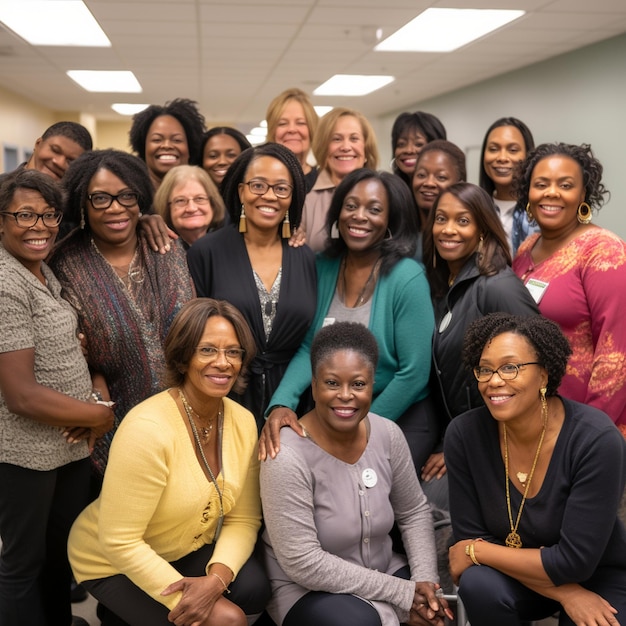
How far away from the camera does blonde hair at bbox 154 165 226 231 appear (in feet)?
10.7

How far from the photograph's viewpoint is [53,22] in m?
6.62

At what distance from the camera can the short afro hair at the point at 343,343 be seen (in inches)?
86.4

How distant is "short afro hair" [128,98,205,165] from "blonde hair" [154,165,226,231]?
45 centimetres

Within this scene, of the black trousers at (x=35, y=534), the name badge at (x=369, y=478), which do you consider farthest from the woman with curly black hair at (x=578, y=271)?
the black trousers at (x=35, y=534)

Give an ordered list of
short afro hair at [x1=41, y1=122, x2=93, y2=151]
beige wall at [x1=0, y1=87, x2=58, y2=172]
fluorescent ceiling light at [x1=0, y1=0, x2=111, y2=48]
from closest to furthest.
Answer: short afro hair at [x1=41, y1=122, x2=93, y2=151] < fluorescent ceiling light at [x1=0, y1=0, x2=111, y2=48] < beige wall at [x1=0, y1=87, x2=58, y2=172]

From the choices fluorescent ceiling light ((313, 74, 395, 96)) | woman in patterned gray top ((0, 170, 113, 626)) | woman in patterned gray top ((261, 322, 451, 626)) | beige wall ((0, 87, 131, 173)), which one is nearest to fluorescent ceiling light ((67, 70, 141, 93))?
beige wall ((0, 87, 131, 173))

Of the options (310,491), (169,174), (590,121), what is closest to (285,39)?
(590,121)

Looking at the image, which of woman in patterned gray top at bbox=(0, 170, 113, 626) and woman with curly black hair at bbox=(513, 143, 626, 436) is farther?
woman with curly black hair at bbox=(513, 143, 626, 436)

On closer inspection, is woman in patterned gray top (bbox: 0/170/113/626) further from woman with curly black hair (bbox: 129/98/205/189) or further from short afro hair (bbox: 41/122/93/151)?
woman with curly black hair (bbox: 129/98/205/189)

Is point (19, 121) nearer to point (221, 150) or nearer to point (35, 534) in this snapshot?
point (221, 150)

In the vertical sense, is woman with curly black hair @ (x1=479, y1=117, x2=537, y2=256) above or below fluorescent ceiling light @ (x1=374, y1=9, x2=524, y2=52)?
below

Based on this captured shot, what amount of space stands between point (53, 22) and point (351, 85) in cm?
460

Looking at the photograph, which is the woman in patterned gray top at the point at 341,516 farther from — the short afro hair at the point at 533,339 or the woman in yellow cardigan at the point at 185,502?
the short afro hair at the point at 533,339

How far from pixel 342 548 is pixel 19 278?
1290mm
